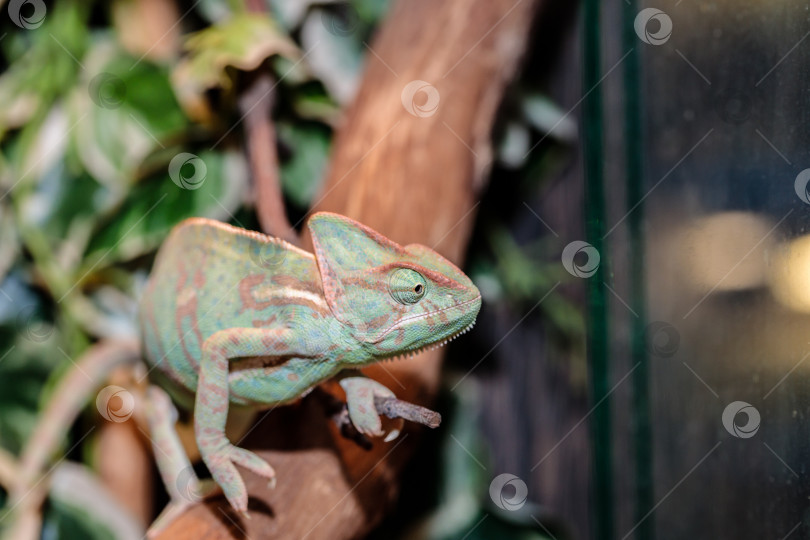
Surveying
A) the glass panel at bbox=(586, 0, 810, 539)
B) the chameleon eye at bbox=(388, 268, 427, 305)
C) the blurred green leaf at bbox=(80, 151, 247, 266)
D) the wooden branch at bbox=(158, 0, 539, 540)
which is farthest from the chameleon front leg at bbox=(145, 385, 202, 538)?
the glass panel at bbox=(586, 0, 810, 539)

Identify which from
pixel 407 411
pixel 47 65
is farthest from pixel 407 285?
pixel 47 65

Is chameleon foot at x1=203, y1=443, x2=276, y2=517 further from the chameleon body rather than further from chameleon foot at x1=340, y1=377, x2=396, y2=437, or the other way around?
chameleon foot at x1=340, y1=377, x2=396, y2=437

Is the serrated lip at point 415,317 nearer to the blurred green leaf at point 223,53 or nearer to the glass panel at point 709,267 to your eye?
the glass panel at point 709,267

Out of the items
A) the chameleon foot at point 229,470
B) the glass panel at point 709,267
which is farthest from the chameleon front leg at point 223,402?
the glass panel at point 709,267

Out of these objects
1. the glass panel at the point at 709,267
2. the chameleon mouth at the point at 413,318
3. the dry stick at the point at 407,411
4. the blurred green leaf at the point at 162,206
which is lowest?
the blurred green leaf at the point at 162,206

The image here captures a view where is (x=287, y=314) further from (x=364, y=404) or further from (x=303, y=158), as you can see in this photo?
(x=303, y=158)

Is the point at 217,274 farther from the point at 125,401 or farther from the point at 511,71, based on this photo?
the point at 511,71

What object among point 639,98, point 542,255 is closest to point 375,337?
point 639,98
